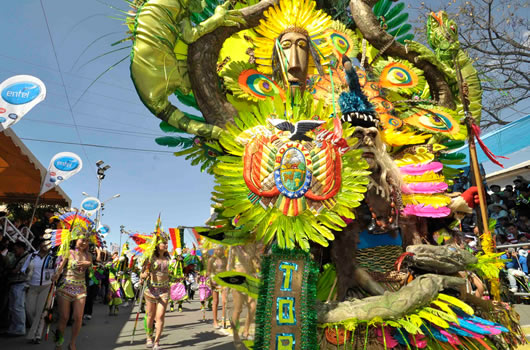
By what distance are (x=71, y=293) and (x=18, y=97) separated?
11.2 feet

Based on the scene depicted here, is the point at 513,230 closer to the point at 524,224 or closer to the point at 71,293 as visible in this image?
the point at 524,224

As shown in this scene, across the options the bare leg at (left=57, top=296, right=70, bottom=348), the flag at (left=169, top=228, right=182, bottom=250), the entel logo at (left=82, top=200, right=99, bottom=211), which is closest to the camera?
the bare leg at (left=57, top=296, right=70, bottom=348)

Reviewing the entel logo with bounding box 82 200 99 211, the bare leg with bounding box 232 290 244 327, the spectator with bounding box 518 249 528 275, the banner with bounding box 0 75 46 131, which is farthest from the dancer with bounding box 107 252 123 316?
the spectator with bounding box 518 249 528 275

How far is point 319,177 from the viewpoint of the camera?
2.47m

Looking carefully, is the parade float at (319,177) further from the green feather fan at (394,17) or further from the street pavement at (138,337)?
the street pavement at (138,337)

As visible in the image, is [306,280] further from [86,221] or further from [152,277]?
[86,221]

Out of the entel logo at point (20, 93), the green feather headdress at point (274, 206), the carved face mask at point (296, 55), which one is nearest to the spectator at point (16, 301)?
the entel logo at point (20, 93)

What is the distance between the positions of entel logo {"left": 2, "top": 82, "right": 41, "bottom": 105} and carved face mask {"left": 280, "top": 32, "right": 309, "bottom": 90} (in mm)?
4931

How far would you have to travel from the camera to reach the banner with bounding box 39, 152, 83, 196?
8562 mm

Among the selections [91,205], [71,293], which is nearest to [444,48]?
[71,293]

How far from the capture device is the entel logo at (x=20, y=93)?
5840mm

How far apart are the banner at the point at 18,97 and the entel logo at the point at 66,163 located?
3.16 m

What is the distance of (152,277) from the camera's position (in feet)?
19.6

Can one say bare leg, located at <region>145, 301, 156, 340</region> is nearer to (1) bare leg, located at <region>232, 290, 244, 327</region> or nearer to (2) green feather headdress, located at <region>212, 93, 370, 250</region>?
(1) bare leg, located at <region>232, 290, 244, 327</region>
